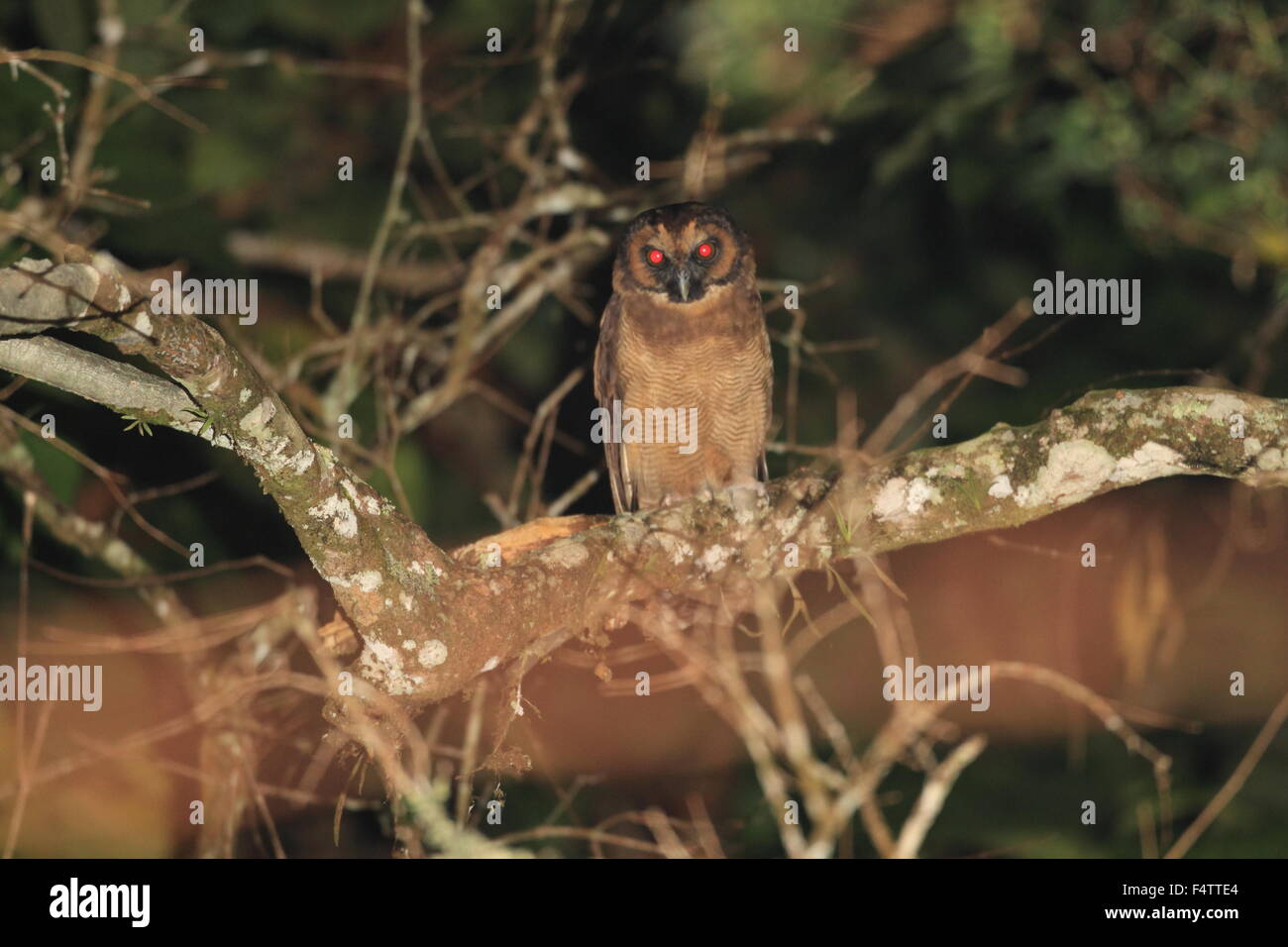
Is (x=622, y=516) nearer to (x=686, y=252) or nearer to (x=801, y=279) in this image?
(x=686, y=252)

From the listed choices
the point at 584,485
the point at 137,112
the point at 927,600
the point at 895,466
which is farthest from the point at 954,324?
the point at 137,112

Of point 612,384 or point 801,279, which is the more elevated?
point 801,279

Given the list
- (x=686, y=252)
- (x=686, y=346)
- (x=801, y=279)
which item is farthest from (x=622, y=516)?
(x=801, y=279)

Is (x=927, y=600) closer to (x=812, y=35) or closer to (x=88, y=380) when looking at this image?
(x=812, y=35)

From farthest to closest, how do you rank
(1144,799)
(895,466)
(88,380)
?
(1144,799) → (895,466) → (88,380)

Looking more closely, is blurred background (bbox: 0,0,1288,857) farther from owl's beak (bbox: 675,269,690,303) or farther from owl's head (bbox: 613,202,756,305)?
owl's beak (bbox: 675,269,690,303)

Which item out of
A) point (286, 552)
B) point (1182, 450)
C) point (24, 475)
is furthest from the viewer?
point (286, 552)

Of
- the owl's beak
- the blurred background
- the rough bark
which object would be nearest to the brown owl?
the owl's beak
